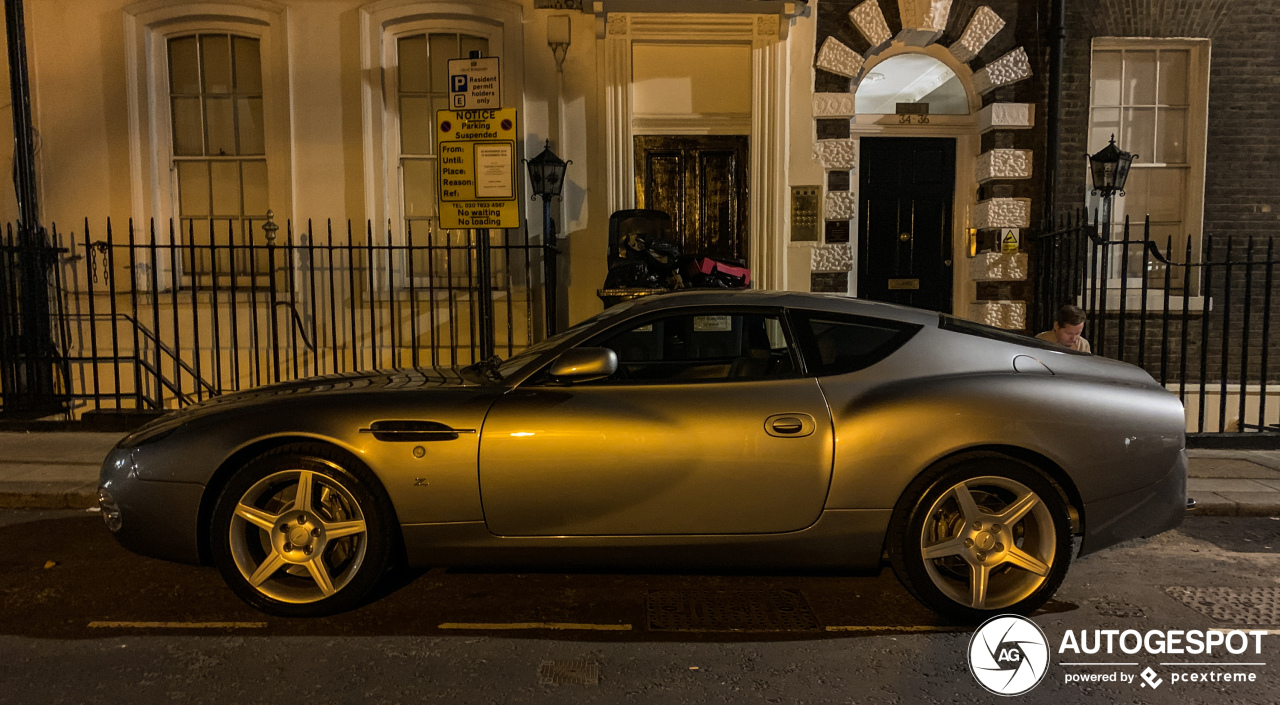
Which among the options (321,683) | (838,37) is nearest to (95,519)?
(321,683)

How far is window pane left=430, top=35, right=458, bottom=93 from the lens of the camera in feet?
28.6

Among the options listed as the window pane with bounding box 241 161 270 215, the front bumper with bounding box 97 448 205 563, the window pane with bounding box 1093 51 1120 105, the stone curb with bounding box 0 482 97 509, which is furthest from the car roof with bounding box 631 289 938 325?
the window pane with bounding box 1093 51 1120 105


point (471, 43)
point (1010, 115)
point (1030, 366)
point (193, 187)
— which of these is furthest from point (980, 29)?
point (193, 187)

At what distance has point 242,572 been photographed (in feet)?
10.9

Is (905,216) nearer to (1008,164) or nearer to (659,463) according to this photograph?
(1008,164)

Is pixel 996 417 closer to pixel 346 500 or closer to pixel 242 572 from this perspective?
pixel 346 500

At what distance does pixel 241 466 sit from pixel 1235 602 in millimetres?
4401

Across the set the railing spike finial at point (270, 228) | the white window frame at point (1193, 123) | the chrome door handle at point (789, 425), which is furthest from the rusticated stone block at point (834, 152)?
the chrome door handle at point (789, 425)

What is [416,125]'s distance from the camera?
8.85 metres

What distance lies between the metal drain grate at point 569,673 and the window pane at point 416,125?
708 cm

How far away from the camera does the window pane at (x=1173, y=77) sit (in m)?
8.79

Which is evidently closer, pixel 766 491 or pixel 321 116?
pixel 766 491

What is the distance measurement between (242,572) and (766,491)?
218 cm

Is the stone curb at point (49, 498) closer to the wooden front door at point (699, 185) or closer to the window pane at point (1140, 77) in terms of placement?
the wooden front door at point (699, 185)
